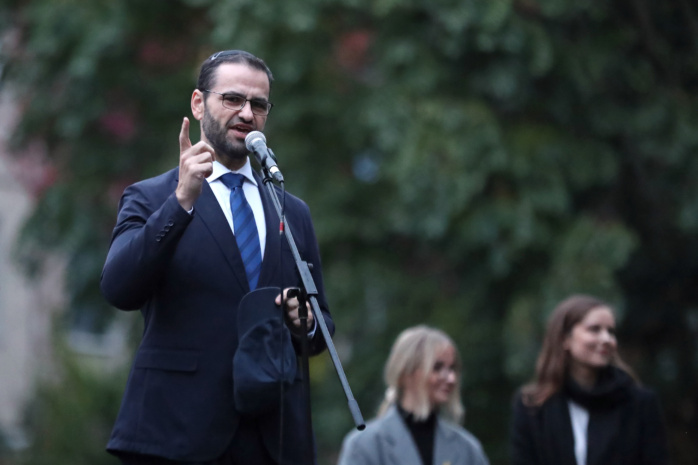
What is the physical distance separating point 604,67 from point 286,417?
5620 millimetres

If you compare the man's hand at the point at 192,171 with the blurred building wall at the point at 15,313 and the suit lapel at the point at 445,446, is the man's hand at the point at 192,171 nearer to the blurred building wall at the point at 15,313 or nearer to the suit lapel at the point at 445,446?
the suit lapel at the point at 445,446

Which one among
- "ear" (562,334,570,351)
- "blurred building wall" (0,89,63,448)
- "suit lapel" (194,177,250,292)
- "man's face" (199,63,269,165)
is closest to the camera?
"suit lapel" (194,177,250,292)

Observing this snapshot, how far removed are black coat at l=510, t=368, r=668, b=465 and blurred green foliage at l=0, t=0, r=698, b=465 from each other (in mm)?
2184

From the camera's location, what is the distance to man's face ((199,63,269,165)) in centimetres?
329

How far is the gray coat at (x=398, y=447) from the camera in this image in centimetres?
538

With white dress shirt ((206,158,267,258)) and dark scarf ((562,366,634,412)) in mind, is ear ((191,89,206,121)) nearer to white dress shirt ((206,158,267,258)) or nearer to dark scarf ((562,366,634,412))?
white dress shirt ((206,158,267,258))

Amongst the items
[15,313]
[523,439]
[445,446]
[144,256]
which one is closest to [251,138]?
[144,256]

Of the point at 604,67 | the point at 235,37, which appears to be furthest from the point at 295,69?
the point at 604,67

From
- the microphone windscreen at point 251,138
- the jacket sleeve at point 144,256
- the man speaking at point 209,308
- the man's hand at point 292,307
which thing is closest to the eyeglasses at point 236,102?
the man speaking at point 209,308

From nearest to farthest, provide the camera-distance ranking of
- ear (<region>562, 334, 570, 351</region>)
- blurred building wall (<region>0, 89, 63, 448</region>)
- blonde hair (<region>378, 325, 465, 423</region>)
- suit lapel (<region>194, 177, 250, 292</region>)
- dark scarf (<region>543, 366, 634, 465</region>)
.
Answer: suit lapel (<region>194, 177, 250, 292</region>), dark scarf (<region>543, 366, 634, 465</region>), blonde hair (<region>378, 325, 465, 423</region>), ear (<region>562, 334, 570, 351</region>), blurred building wall (<region>0, 89, 63, 448</region>)

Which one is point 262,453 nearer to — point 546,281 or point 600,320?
point 600,320

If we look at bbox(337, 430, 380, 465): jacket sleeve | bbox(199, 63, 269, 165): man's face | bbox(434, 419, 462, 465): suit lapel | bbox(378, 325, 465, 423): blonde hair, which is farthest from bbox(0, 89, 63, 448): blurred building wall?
bbox(199, 63, 269, 165): man's face

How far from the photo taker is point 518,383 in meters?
8.34

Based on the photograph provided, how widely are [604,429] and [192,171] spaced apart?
3.17 m
